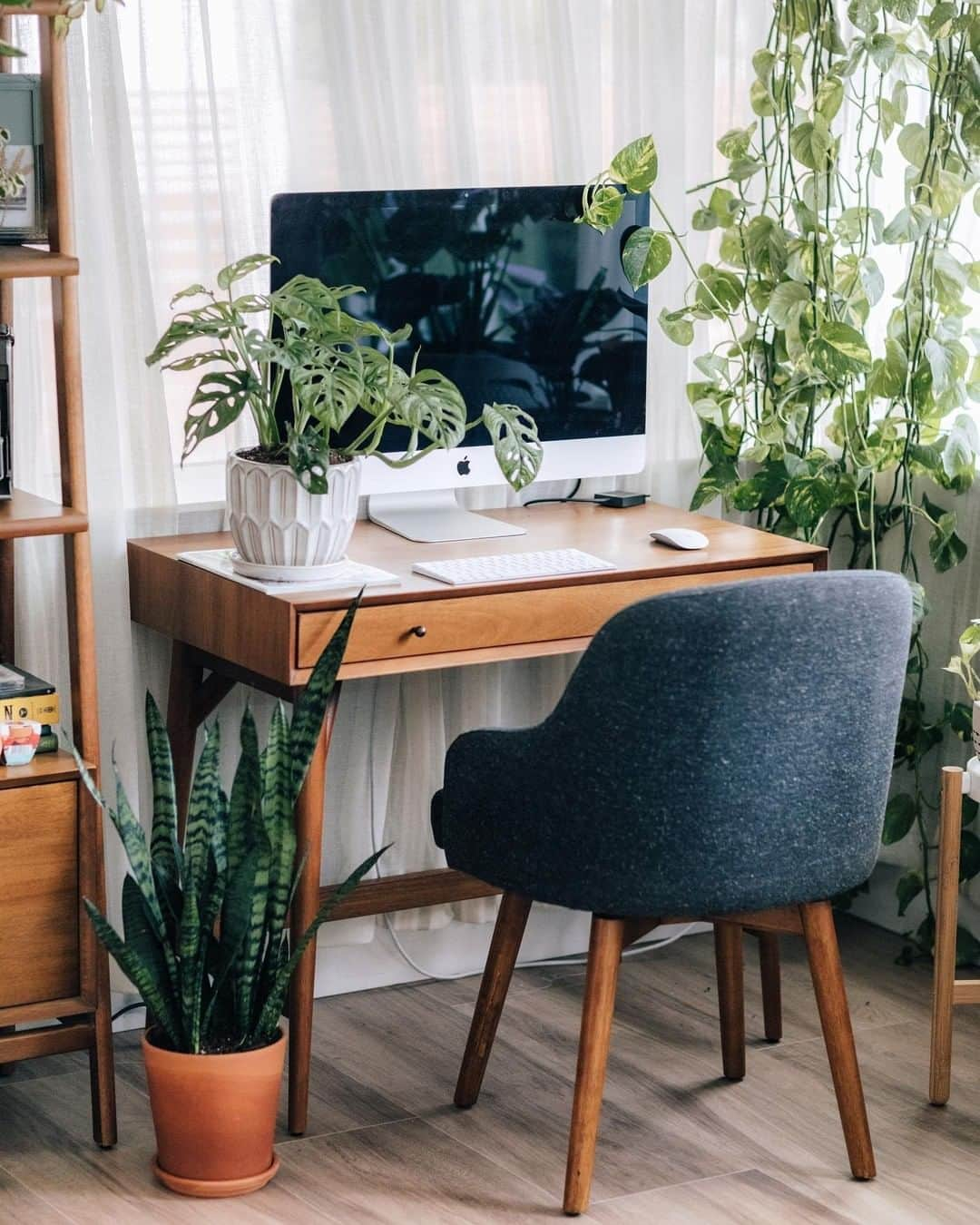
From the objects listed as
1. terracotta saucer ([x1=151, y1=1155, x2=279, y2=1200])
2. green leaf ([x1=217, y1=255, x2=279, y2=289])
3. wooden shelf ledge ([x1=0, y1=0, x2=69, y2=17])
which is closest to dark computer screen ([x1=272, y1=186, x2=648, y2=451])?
green leaf ([x1=217, y1=255, x2=279, y2=289])

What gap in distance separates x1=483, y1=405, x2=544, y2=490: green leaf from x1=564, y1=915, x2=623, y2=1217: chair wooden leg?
70cm

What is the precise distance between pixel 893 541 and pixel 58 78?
1784 millimetres

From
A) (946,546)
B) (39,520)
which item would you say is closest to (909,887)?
(946,546)

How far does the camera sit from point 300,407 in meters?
2.68

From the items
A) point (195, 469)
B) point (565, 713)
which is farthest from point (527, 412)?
point (565, 713)

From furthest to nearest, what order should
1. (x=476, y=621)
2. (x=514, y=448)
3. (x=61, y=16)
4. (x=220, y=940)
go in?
(x=514, y=448) < (x=476, y=621) < (x=220, y=940) < (x=61, y=16)

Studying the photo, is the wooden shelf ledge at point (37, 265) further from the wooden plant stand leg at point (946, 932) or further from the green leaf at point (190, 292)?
the wooden plant stand leg at point (946, 932)

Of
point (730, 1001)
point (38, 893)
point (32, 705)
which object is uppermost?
point (32, 705)

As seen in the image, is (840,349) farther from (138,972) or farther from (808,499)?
(138,972)

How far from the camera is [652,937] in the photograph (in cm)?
357

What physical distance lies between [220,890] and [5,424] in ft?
2.36

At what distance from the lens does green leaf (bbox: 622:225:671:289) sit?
3.12 metres

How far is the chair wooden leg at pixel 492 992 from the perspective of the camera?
2.75m

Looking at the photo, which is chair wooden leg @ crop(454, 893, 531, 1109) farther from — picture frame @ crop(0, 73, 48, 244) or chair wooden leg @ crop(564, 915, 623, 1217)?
picture frame @ crop(0, 73, 48, 244)
